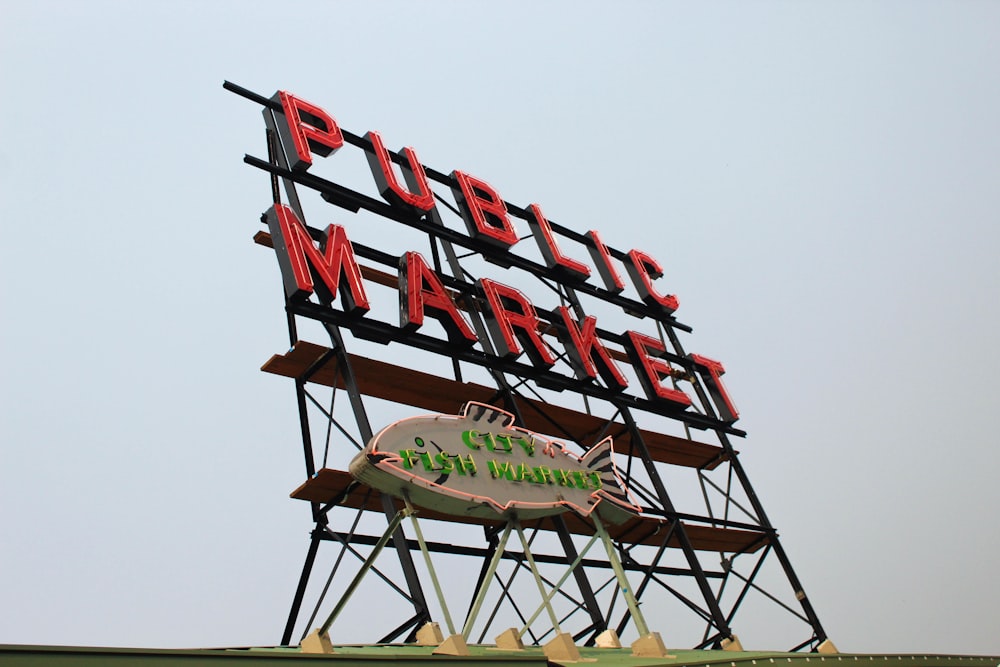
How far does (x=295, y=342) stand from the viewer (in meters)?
10.6

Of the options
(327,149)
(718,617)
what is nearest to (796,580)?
(718,617)

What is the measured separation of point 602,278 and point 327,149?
22.0 ft

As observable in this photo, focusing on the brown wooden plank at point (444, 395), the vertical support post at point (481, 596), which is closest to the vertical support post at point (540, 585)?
the vertical support post at point (481, 596)

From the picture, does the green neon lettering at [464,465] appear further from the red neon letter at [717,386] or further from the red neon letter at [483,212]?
the red neon letter at [717,386]

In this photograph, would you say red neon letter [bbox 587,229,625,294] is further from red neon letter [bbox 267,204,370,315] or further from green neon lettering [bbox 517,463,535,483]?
green neon lettering [bbox 517,463,535,483]

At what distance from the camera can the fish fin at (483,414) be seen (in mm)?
8867

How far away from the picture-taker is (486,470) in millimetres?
8422

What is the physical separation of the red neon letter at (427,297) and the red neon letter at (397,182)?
133 cm

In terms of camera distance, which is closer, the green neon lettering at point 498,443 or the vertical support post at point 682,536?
the green neon lettering at point 498,443

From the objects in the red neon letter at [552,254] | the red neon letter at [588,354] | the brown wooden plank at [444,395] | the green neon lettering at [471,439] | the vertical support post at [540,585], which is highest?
the red neon letter at [552,254]

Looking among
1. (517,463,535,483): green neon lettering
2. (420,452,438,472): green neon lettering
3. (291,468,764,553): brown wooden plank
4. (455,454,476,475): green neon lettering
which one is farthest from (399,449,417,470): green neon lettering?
(517,463,535,483): green neon lettering

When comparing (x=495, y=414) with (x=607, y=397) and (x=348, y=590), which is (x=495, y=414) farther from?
(x=607, y=397)

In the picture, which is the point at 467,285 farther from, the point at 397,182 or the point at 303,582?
the point at 303,582

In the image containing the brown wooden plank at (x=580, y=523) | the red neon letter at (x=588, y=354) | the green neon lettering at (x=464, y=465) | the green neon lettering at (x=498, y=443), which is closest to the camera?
the green neon lettering at (x=464, y=465)
